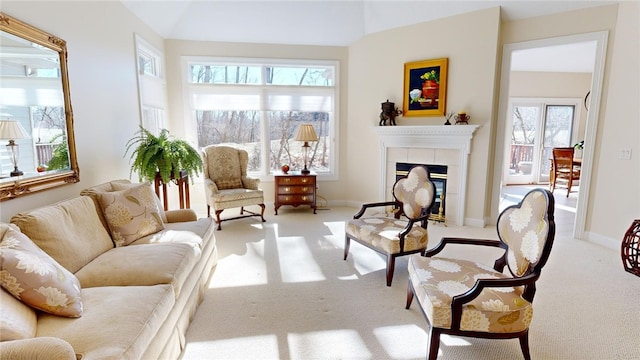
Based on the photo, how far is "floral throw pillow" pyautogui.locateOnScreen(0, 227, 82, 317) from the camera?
140cm

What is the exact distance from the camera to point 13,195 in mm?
2020

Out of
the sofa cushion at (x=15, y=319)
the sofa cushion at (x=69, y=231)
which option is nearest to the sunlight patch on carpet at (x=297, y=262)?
the sofa cushion at (x=69, y=231)

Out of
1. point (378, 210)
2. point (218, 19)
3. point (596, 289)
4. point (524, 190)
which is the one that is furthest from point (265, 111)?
point (524, 190)

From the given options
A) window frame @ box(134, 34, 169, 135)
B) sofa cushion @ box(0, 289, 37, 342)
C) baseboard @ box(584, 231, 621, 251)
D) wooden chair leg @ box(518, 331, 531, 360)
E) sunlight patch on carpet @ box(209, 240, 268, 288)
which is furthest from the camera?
window frame @ box(134, 34, 169, 135)

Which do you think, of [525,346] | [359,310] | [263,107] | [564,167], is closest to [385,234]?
[359,310]

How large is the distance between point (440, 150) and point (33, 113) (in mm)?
4333

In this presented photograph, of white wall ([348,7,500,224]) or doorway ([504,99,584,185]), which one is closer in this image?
white wall ([348,7,500,224])

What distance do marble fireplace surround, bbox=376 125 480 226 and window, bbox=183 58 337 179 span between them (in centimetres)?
104

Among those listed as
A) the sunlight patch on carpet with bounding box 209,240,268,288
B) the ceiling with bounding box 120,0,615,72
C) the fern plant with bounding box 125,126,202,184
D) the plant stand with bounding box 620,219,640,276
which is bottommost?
the sunlight patch on carpet with bounding box 209,240,268,288

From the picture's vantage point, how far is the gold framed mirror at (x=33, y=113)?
198 cm

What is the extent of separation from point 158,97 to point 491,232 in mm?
4839

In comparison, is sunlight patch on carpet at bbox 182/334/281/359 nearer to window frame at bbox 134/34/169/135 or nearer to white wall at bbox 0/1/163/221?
white wall at bbox 0/1/163/221

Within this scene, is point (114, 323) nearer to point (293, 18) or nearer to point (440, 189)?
point (440, 189)

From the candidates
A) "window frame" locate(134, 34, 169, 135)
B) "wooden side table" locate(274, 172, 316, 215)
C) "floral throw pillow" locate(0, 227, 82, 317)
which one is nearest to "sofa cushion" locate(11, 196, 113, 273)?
"floral throw pillow" locate(0, 227, 82, 317)
